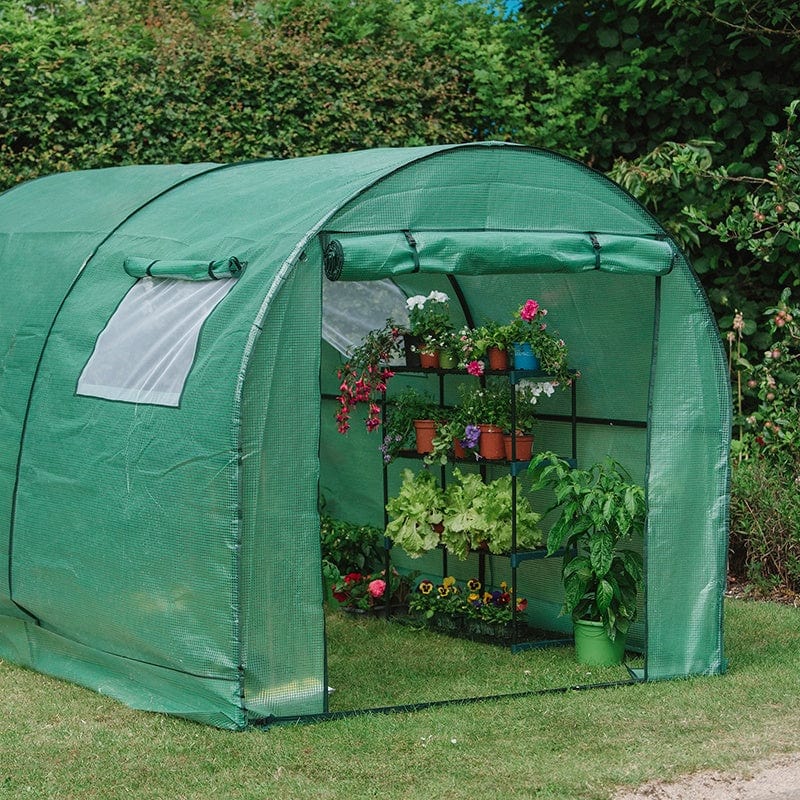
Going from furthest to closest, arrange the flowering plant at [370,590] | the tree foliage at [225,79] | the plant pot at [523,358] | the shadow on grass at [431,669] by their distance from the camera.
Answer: the tree foliage at [225,79] < the flowering plant at [370,590] < the plant pot at [523,358] < the shadow on grass at [431,669]

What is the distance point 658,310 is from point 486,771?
233 cm

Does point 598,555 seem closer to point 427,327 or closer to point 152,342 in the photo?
point 427,327

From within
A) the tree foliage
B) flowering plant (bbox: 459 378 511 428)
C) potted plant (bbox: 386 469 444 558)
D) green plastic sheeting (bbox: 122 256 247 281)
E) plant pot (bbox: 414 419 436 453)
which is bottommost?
potted plant (bbox: 386 469 444 558)

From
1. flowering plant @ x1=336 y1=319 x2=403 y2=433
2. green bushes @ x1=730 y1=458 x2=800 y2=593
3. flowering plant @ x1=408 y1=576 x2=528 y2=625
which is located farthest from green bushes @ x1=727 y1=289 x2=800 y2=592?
flowering plant @ x1=336 y1=319 x2=403 y2=433

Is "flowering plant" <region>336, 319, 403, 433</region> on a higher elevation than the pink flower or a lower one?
lower

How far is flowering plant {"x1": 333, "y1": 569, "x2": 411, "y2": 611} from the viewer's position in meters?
7.76

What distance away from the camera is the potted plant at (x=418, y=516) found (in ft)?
23.9

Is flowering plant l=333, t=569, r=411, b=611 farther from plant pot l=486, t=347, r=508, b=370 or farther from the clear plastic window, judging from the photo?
the clear plastic window

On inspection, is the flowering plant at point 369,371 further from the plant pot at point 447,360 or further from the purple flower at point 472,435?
the purple flower at point 472,435

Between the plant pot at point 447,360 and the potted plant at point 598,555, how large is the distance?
0.75 m

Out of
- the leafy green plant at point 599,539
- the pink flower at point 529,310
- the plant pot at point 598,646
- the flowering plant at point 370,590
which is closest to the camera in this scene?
the leafy green plant at point 599,539

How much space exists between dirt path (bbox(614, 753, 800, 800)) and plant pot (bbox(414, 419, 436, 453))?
2.78 m

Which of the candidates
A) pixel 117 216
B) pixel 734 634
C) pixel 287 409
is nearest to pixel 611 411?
pixel 734 634

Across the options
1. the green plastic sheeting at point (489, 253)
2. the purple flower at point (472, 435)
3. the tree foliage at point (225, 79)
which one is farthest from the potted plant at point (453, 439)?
the tree foliage at point (225, 79)
